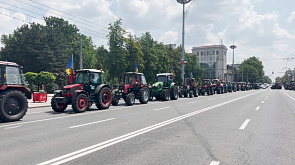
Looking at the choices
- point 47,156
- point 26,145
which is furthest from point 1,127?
point 47,156

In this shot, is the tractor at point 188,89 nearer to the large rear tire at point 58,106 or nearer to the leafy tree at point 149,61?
the large rear tire at point 58,106

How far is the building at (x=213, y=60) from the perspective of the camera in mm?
114938

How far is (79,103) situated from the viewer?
43.5ft

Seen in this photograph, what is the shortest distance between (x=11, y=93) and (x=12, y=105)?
0.51m

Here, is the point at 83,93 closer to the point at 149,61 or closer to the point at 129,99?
the point at 129,99

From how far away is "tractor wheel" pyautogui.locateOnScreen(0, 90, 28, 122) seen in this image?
10047 mm

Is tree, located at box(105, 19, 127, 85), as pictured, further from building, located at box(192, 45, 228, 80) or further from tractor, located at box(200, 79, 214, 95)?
building, located at box(192, 45, 228, 80)

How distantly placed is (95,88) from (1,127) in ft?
20.4

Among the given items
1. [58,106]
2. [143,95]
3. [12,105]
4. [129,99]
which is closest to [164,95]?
[143,95]

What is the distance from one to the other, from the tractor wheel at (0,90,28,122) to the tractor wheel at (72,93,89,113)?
2.63 meters

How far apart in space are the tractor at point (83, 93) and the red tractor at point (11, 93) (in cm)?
254

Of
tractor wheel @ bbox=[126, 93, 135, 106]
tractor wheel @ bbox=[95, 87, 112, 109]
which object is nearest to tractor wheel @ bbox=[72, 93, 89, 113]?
tractor wheel @ bbox=[95, 87, 112, 109]

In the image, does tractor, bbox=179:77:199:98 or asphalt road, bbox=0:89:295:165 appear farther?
tractor, bbox=179:77:199:98

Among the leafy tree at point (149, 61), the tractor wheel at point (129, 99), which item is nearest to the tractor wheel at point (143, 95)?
the tractor wheel at point (129, 99)
